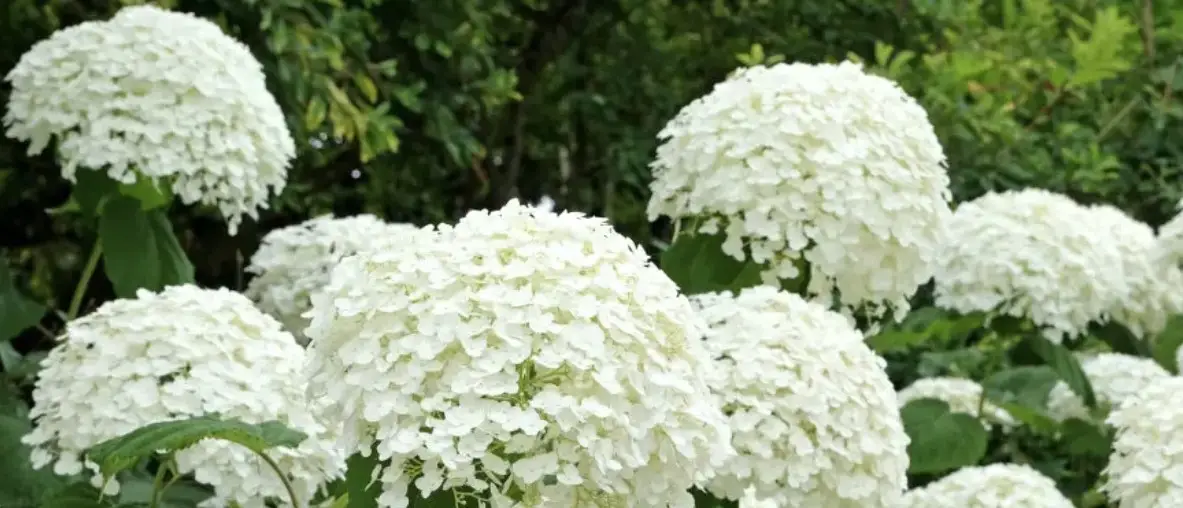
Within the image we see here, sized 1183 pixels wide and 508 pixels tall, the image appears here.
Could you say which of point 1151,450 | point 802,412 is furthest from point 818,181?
point 1151,450

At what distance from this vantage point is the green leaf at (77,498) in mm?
1440

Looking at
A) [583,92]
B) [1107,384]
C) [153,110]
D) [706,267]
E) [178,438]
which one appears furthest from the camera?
[583,92]

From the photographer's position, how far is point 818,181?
5.26ft

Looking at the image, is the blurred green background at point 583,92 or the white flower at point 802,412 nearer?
the white flower at point 802,412

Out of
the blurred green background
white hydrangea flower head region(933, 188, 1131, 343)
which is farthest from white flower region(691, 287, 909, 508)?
the blurred green background

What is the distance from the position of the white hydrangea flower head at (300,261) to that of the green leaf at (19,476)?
55 centimetres

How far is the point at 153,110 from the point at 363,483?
2.83ft

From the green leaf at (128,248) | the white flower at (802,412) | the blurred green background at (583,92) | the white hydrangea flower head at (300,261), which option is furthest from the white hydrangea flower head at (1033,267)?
the green leaf at (128,248)

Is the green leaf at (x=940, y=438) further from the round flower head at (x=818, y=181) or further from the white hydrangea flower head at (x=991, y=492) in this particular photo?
the round flower head at (x=818, y=181)

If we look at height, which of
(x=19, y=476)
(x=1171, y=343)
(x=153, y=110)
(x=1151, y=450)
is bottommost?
(x=19, y=476)

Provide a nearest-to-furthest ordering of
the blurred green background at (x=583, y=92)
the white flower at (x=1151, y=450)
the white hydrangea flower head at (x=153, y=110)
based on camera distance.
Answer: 1. the white flower at (x=1151, y=450)
2. the white hydrangea flower head at (x=153, y=110)
3. the blurred green background at (x=583, y=92)

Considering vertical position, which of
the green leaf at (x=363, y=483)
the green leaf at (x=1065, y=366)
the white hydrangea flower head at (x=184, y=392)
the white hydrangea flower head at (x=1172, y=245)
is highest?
the green leaf at (x=363, y=483)

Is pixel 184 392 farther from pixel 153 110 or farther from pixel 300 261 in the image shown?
pixel 300 261

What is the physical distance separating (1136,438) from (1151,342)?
97 centimetres
